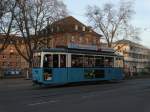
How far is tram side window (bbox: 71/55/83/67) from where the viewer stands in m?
29.8

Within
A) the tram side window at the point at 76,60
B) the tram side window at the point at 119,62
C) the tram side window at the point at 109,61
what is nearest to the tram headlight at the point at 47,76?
the tram side window at the point at 76,60

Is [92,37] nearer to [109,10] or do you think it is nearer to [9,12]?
[109,10]

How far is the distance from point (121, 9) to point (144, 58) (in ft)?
319

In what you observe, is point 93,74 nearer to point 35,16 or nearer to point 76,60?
point 76,60

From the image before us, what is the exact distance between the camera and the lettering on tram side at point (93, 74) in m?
31.2

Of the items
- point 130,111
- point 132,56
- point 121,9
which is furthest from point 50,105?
point 132,56

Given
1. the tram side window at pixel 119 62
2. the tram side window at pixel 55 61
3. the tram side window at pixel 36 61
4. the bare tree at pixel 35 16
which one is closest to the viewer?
the tram side window at pixel 36 61

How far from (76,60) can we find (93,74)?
7.95 ft

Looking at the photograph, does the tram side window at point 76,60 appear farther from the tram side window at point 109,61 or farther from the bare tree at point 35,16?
the bare tree at point 35,16

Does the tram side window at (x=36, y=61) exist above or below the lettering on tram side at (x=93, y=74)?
above

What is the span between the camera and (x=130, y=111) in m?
13.7

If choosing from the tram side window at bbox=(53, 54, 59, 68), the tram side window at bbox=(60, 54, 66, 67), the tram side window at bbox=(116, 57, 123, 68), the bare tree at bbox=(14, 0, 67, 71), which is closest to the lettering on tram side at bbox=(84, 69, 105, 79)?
the tram side window at bbox=(60, 54, 66, 67)

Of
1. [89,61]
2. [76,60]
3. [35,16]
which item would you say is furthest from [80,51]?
[35,16]

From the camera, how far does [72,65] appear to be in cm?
2977
